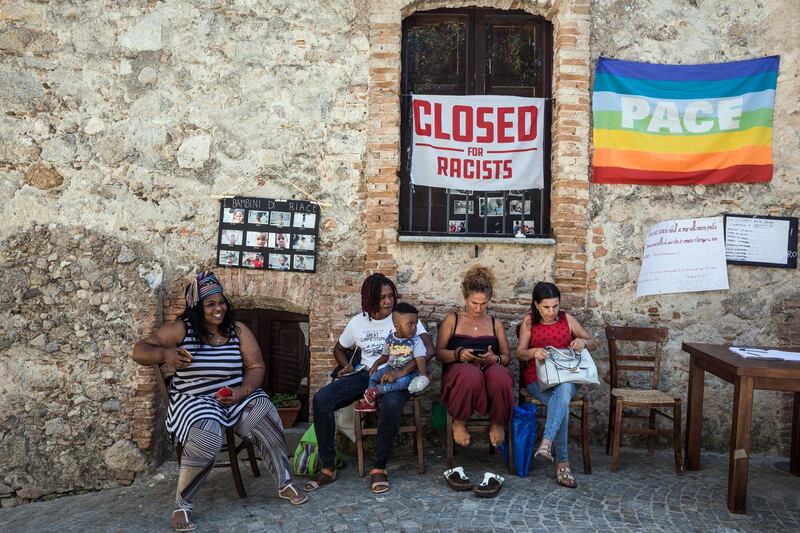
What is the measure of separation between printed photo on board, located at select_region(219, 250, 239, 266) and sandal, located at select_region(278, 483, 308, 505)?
2046mm

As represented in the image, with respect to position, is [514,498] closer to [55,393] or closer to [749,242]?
[749,242]

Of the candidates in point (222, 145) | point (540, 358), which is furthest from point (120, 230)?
point (540, 358)

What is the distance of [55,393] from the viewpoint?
204 inches

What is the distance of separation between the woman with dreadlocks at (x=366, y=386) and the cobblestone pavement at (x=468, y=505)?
17cm

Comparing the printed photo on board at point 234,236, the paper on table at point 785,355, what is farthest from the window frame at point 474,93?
the paper on table at point 785,355

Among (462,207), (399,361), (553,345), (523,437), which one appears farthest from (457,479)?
(462,207)

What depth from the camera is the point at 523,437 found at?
4500 millimetres

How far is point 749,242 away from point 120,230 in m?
5.54

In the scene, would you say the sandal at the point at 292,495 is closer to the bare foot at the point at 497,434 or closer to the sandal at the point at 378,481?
the sandal at the point at 378,481

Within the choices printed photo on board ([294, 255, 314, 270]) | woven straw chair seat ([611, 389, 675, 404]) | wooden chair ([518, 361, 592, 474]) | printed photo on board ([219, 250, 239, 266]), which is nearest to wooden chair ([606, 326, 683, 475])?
woven straw chair seat ([611, 389, 675, 404])

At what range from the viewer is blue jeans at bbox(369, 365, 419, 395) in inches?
176

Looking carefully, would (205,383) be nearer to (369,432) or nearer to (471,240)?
(369,432)

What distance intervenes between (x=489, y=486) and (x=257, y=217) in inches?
116

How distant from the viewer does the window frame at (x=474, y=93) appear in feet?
18.5
